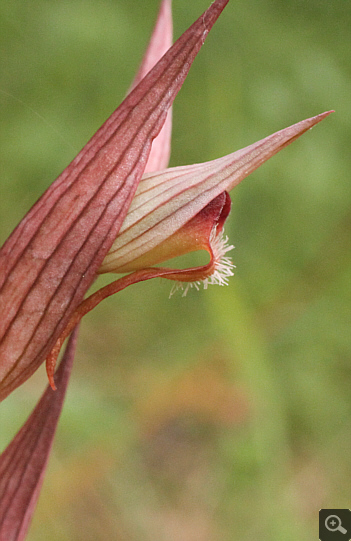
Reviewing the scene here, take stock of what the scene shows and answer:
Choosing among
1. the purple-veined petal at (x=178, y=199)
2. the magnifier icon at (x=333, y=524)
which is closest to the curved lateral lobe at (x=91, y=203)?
the purple-veined petal at (x=178, y=199)

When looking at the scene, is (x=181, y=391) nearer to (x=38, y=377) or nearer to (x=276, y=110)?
(x=38, y=377)

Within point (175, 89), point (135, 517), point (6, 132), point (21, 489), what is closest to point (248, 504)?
point (135, 517)

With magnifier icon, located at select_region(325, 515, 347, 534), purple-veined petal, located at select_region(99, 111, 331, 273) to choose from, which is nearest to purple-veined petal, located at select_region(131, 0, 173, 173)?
purple-veined petal, located at select_region(99, 111, 331, 273)

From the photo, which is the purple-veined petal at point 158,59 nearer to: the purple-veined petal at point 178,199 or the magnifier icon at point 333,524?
the purple-veined petal at point 178,199

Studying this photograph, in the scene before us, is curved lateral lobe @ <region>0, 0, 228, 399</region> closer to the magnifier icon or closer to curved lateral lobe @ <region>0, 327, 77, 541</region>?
curved lateral lobe @ <region>0, 327, 77, 541</region>

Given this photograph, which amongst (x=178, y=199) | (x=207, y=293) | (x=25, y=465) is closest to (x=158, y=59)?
(x=178, y=199)
